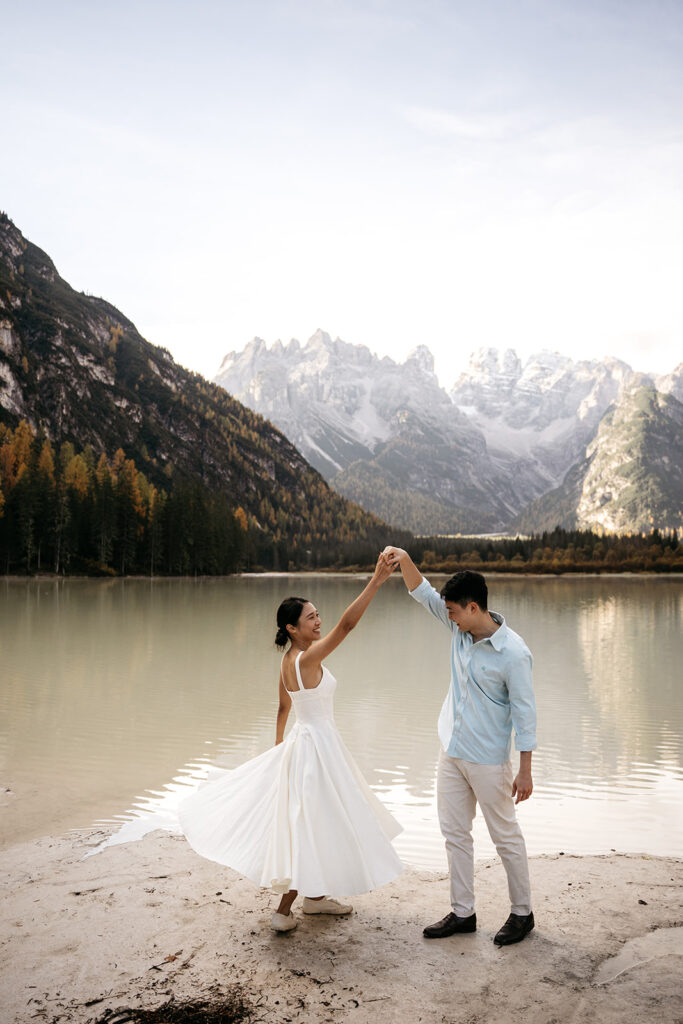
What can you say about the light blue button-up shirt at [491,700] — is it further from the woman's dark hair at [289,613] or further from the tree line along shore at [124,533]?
the tree line along shore at [124,533]

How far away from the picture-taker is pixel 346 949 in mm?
5340

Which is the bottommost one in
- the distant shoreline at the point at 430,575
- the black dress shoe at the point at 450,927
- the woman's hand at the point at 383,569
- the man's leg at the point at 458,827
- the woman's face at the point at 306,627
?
the distant shoreline at the point at 430,575

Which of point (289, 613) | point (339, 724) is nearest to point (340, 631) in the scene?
point (289, 613)

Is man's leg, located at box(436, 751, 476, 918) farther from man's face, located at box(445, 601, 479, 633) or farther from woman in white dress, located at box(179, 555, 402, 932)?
man's face, located at box(445, 601, 479, 633)

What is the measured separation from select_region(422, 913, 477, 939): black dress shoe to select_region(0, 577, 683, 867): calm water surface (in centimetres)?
237

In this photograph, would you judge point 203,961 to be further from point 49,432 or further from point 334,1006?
point 49,432

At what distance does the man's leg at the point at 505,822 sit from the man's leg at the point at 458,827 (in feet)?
0.56

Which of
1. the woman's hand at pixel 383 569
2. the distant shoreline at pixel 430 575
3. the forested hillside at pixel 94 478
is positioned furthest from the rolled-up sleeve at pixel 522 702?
the distant shoreline at pixel 430 575

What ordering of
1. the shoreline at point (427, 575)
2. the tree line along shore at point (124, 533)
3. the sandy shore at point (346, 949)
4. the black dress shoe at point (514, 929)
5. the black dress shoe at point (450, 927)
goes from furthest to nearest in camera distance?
the shoreline at point (427, 575) → the tree line along shore at point (124, 533) → the black dress shoe at point (450, 927) → the black dress shoe at point (514, 929) → the sandy shore at point (346, 949)

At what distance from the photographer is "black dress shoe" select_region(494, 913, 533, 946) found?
5.37 metres

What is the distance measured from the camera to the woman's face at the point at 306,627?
236 inches

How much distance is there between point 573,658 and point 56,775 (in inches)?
791

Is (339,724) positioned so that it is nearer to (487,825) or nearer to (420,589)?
(420,589)

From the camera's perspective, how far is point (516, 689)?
5531 millimetres
